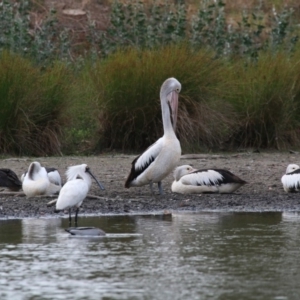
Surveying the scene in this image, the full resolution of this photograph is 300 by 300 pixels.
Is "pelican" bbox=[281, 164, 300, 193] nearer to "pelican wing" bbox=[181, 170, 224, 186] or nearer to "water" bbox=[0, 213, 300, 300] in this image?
"pelican wing" bbox=[181, 170, 224, 186]

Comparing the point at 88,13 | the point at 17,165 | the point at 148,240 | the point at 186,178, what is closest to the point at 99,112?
the point at 17,165

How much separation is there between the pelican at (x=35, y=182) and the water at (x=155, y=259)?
1.16 metres

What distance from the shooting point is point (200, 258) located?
27.7 ft

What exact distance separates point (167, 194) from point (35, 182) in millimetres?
1726

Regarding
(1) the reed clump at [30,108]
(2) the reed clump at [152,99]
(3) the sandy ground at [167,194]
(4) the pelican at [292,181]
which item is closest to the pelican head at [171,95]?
(3) the sandy ground at [167,194]

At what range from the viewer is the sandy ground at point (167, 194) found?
37.0 feet

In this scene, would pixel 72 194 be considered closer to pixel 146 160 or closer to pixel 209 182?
pixel 146 160

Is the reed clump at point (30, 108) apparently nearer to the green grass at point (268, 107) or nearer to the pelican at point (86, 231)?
the green grass at point (268, 107)

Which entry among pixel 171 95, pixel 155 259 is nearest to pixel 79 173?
pixel 171 95

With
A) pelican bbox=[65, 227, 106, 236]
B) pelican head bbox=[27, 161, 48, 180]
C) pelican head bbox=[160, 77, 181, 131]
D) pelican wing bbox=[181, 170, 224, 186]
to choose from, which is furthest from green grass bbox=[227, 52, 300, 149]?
pelican bbox=[65, 227, 106, 236]

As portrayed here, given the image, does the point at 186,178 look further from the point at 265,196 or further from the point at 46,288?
the point at 46,288

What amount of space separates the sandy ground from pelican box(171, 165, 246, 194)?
0.31ft

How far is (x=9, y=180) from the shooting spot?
1220 cm

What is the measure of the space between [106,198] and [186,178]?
1.05 metres
